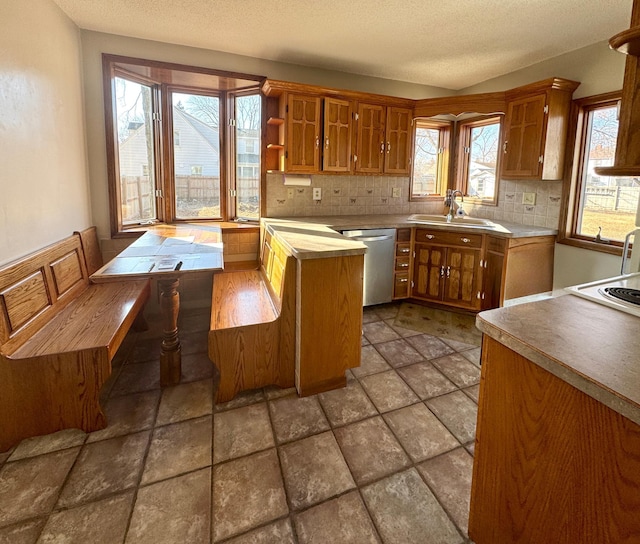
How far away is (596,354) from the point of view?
3.04 ft

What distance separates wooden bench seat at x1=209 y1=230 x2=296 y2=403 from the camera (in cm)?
214

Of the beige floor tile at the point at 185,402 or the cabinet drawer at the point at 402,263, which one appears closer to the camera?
the beige floor tile at the point at 185,402

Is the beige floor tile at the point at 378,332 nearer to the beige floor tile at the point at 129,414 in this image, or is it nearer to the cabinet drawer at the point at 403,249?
the cabinet drawer at the point at 403,249

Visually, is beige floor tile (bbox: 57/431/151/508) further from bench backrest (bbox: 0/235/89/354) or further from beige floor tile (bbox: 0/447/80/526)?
bench backrest (bbox: 0/235/89/354)

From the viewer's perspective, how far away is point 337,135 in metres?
3.59

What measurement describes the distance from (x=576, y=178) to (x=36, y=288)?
13.5 feet

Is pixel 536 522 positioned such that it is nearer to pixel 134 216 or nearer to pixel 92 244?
pixel 92 244

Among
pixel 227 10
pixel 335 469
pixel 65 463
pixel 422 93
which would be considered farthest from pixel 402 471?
pixel 422 93

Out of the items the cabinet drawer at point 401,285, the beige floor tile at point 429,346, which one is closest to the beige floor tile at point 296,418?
the beige floor tile at point 429,346

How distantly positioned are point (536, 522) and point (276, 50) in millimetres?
3628

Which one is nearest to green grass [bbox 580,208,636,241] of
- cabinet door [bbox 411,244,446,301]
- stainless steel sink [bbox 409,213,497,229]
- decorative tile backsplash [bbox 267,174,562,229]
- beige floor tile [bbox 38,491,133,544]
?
decorative tile backsplash [bbox 267,174,562,229]

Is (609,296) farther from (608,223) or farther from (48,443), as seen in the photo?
(48,443)

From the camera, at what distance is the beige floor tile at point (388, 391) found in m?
2.18

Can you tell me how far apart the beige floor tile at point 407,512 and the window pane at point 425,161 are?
347cm
